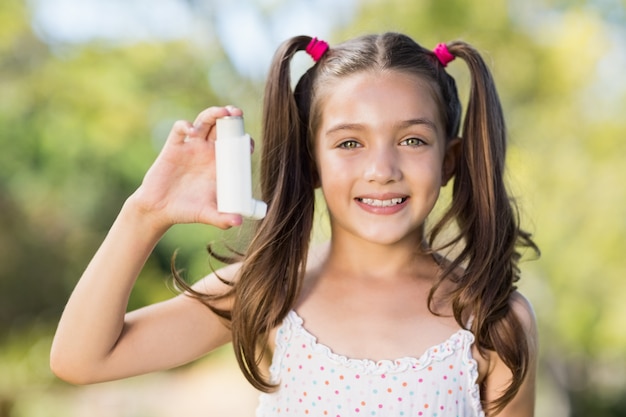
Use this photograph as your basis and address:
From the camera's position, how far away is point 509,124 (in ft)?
21.3

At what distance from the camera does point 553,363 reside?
26.7 ft

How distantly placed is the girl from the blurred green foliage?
13.7 feet

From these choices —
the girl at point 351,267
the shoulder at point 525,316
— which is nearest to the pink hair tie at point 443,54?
the girl at point 351,267

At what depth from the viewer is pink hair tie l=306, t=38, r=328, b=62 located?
227 cm

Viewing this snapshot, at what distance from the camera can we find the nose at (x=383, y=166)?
201 centimetres

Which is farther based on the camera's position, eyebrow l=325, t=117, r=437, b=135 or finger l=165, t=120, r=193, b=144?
eyebrow l=325, t=117, r=437, b=135

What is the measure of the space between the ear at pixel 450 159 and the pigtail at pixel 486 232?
13 millimetres

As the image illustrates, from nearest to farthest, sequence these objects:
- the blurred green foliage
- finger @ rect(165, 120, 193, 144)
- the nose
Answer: finger @ rect(165, 120, 193, 144)
the nose
the blurred green foliage

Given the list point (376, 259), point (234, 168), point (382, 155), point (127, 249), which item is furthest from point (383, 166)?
point (127, 249)

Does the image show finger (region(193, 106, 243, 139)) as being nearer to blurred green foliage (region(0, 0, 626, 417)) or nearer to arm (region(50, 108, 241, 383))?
arm (region(50, 108, 241, 383))

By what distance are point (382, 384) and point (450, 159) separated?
1.95 feet

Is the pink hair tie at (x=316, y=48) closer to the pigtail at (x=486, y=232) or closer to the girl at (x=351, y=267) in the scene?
the girl at (x=351, y=267)

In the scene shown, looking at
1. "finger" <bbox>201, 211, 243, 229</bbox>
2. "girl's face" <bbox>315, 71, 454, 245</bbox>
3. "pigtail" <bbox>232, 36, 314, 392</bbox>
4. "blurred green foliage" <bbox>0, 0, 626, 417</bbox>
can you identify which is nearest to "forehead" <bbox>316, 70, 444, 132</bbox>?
"girl's face" <bbox>315, 71, 454, 245</bbox>

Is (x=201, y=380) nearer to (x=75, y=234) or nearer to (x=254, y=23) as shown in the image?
(x=75, y=234)
